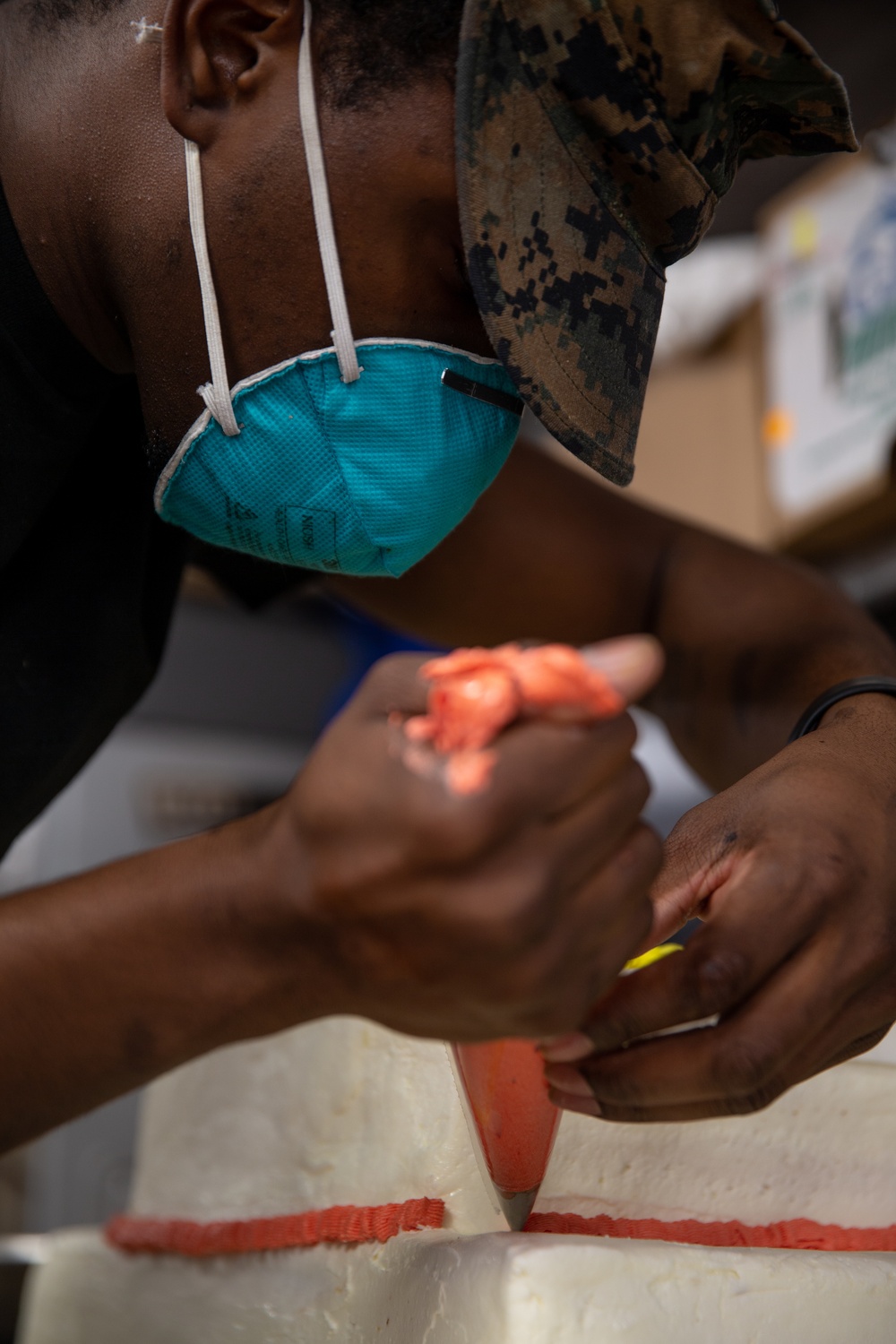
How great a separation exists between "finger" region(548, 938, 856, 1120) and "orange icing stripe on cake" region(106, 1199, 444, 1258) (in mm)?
262

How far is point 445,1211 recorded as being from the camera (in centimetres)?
88

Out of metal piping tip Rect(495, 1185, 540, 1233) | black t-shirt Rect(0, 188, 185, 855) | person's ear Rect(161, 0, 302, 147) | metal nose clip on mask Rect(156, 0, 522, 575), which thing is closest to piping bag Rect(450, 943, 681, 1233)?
metal piping tip Rect(495, 1185, 540, 1233)

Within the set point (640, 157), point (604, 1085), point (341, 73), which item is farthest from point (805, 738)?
point (341, 73)

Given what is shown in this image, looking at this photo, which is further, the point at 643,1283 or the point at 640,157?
the point at 640,157

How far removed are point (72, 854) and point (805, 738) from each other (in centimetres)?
171

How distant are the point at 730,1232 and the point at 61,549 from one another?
840mm

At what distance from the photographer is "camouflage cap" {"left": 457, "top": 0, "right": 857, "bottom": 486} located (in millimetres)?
800

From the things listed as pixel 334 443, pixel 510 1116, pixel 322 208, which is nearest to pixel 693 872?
pixel 510 1116

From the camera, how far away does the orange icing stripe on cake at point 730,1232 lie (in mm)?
849

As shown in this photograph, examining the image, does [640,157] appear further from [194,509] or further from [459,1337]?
[459,1337]

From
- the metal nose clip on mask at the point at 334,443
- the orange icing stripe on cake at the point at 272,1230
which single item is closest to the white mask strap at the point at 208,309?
the metal nose clip on mask at the point at 334,443

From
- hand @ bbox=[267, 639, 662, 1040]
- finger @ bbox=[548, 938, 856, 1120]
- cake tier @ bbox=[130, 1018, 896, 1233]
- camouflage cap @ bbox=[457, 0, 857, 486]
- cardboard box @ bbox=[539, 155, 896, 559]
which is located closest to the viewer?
hand @ bbox=[267, 639, 662, 1040]

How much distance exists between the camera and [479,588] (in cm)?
145

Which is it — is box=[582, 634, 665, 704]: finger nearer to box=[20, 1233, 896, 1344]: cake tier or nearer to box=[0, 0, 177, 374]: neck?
box=[20, 1233, 896, 1344]: cake tier
